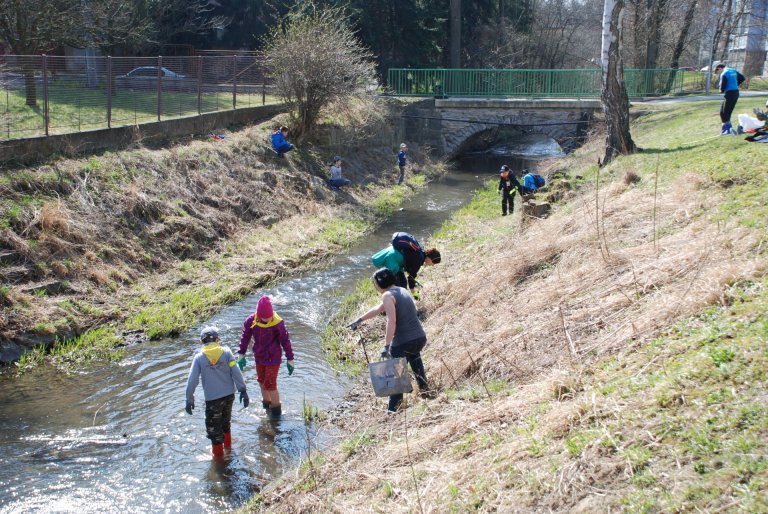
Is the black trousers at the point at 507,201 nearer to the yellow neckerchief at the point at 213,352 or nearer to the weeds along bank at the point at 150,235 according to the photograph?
the weeds along bank at the point at 150,235

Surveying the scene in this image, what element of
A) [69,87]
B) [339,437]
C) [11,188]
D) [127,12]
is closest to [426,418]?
[339,437]

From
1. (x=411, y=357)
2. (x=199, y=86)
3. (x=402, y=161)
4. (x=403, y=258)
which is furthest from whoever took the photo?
(x=402, y=161)

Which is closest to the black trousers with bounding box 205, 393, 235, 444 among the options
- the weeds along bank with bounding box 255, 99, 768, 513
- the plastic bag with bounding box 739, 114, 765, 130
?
the weeds along bank with bounding box 255, 99, 768, 513

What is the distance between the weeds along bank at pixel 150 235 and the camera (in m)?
11.3

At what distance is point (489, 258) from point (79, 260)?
7.33 meters

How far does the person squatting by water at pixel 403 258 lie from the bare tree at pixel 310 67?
44.8 feet

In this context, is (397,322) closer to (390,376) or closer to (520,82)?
(390,376)

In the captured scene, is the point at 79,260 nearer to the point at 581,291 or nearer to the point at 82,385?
the point at 82,385

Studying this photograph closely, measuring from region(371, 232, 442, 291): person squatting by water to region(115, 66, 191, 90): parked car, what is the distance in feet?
36.9

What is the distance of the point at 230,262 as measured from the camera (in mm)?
14867

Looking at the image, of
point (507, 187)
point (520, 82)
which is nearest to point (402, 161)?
point (507, 187)

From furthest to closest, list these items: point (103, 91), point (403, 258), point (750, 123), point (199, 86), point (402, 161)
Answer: point (402, 161)
point (199, 86)
point (103, 91)
point (750, 123)
point (403, 258)

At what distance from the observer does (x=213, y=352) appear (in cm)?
736

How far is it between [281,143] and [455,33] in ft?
67.7
